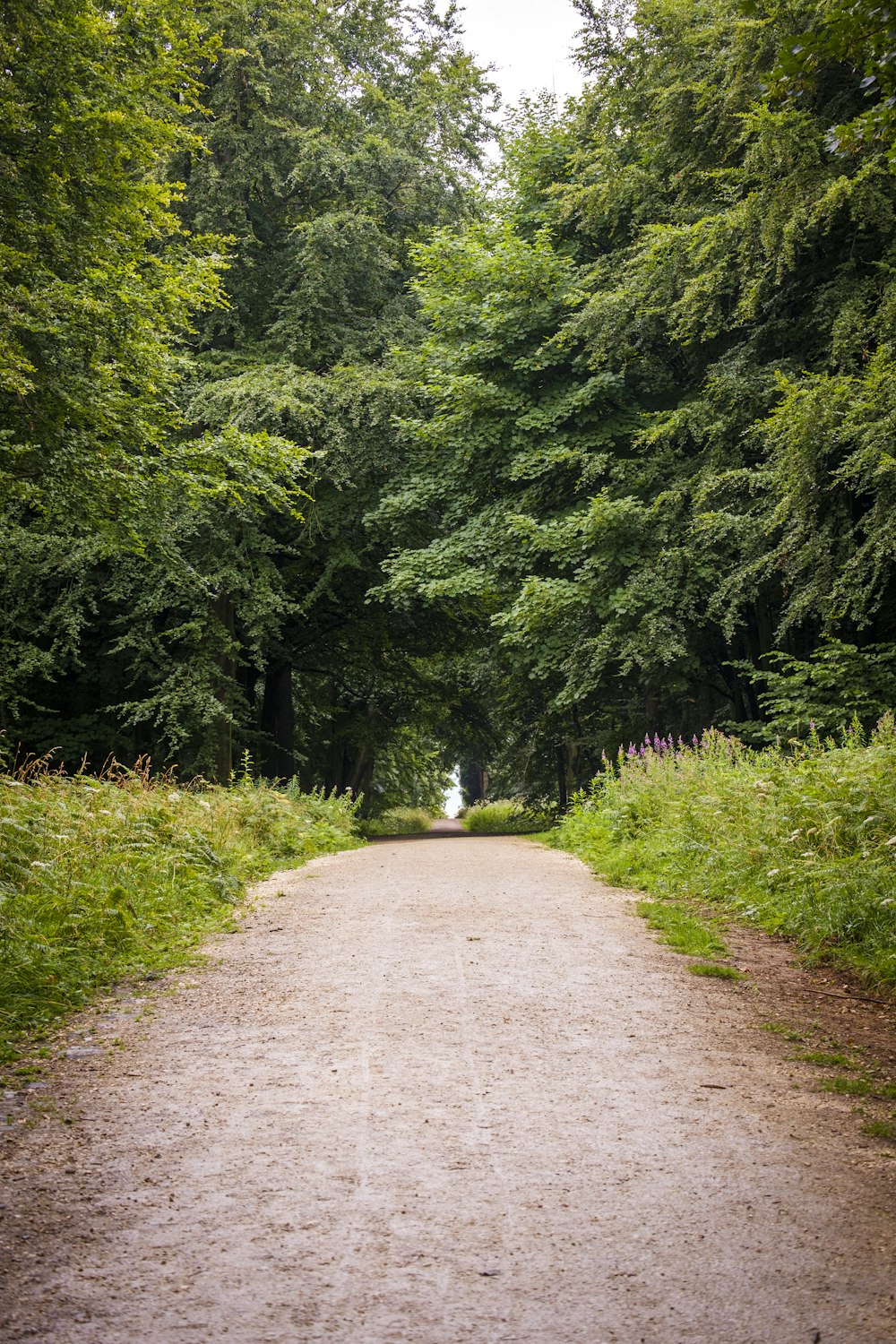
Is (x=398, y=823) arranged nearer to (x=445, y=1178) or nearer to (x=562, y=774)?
(x=562, y=774)

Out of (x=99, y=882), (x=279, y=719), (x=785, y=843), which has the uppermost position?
(x=279, y=719)

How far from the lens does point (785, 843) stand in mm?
7738

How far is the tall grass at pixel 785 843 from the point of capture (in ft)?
21.4

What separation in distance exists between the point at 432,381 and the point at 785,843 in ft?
43.1

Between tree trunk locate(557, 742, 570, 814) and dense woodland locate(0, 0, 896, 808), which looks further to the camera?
tree trunk locate(557, 742, 570, 814)

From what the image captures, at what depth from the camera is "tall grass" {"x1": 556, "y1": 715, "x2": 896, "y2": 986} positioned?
6516mm

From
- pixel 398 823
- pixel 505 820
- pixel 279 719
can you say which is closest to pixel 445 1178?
pixel 279 719

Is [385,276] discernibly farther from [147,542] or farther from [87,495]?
[87,495]

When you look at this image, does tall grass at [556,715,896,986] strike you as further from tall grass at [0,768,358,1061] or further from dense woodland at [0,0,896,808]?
tall grass at [0,768,358,1061]

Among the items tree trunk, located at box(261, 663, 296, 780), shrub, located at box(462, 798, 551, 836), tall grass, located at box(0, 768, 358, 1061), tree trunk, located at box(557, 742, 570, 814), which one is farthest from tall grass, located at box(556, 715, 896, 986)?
shrub, located at box(462, 798, 551, 836)

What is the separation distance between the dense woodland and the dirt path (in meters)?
5.77

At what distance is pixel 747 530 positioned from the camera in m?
13.8

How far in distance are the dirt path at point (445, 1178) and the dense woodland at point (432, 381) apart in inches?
227

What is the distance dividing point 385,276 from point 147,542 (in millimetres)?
9199
